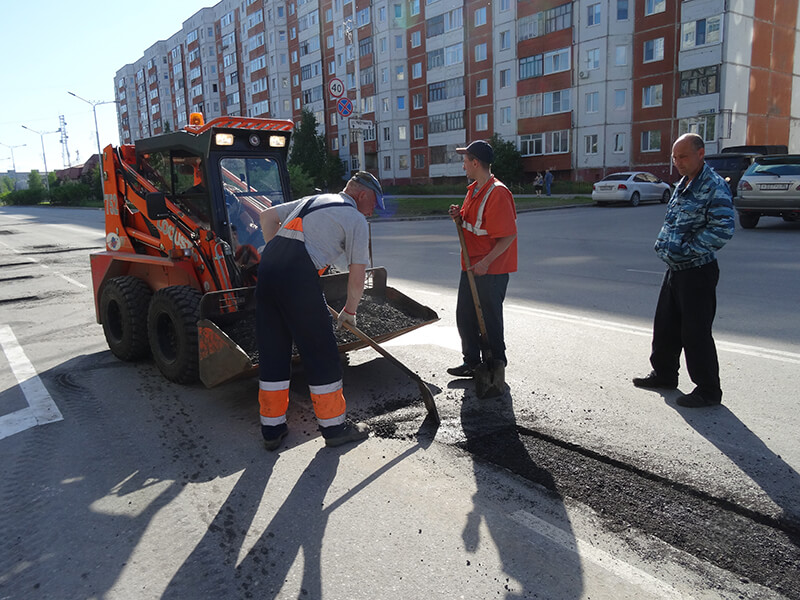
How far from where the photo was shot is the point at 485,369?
4.90 m

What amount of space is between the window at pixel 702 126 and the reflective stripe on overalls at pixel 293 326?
1443 inches

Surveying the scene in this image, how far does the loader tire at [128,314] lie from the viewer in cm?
598

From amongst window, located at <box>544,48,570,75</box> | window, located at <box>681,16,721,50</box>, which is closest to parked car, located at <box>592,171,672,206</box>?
window, located at <box>681,16,721,50</box>

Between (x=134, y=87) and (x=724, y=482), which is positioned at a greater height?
(x=134, y=87)

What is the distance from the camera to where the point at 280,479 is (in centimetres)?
370

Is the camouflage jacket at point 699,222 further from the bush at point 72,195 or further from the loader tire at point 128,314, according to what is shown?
the bush at point 72,195

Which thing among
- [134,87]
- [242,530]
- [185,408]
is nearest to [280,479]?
[242,530]

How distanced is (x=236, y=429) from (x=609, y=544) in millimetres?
2646

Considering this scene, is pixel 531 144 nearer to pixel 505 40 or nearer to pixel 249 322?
pixel 505 40

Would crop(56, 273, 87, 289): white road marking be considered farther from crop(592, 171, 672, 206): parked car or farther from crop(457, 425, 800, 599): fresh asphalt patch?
crop(592, 171, 672, 206): parked car

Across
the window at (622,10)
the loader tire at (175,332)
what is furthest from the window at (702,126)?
the loader tire at (175,332)

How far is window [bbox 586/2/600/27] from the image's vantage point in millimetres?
39438

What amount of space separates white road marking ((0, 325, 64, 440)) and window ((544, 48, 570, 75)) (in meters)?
41.4

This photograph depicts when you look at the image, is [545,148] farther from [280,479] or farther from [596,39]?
[280,479]
